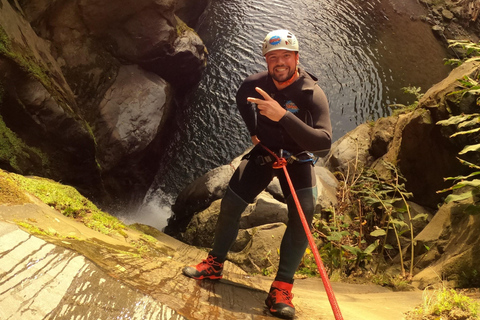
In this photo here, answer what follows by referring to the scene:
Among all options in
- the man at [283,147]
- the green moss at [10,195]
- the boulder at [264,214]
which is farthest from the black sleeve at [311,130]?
the boulder at [264,214]

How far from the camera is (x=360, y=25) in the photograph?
Result: 2106cm

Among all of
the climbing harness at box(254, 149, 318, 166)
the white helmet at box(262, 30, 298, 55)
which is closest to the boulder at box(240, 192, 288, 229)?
the climbing harness at box(254, 149, 318, 166)

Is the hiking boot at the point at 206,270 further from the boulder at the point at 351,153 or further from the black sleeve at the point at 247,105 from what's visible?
the boulder at the point at 351,153

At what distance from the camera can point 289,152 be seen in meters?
3.87

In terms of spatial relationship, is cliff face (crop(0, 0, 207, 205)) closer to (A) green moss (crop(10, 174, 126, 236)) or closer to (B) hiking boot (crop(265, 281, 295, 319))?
(A) green moss (crop(10, 174, 126, 236))

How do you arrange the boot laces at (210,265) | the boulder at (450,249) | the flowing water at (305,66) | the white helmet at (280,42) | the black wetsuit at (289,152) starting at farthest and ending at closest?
1. the flowing water at (305,66)
2. the boulder at (450,249)
3. the boot laces at (210,265)
4. the white helmet at (280,42)
5. the black wetsuit at (289,152)

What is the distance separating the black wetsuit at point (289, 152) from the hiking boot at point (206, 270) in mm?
77

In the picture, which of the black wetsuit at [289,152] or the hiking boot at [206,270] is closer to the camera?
the black wetsuit at [289,152]

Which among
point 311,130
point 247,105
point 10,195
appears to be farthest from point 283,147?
point 10,195

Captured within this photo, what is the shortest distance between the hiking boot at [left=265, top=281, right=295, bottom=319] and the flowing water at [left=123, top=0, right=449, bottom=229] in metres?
7.74

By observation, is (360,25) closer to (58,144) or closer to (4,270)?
(58,144)

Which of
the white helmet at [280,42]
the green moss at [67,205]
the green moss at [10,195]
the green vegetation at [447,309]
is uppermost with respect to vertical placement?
the white helmet at [280,42]

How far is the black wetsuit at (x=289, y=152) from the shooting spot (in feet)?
11.5

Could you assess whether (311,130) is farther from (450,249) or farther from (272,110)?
(450,249)
